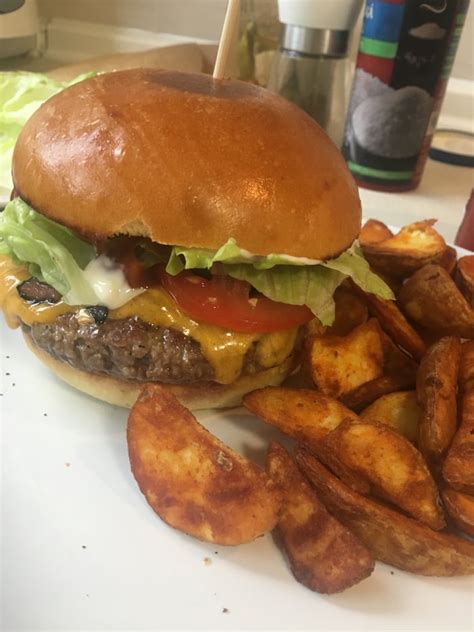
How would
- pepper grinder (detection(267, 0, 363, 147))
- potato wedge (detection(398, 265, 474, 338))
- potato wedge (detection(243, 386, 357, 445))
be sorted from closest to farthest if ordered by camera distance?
potato wedge (detection(243, 386, 357, 445)), potato wedge (detection(398, 265, 474, 338)), pepper grinder (detection(267, 0, 363, 147))

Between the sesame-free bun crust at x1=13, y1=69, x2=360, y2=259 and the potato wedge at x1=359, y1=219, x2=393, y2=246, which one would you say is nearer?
the sesame-free bun crust at x1=13, y1=69, x2=360, y2=259

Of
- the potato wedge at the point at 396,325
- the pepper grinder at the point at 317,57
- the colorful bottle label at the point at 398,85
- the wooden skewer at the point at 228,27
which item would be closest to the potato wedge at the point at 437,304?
the potato wedge at the point at 396,325

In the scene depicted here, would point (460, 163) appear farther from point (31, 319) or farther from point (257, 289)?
point (31, 319)

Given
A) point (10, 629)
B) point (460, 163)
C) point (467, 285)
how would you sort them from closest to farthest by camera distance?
1. point (10, 629)
2. point (467, 285)
3. point (460, 163)

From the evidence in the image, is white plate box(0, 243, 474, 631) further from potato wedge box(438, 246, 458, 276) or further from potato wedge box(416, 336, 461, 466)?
potato wedge box(438, 246, 458, 276)

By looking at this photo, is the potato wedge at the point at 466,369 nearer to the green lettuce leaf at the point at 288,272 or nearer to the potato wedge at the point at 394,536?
the green lettuce leaf at the point at 288,272

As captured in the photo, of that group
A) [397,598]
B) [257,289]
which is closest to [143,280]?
[257,289]

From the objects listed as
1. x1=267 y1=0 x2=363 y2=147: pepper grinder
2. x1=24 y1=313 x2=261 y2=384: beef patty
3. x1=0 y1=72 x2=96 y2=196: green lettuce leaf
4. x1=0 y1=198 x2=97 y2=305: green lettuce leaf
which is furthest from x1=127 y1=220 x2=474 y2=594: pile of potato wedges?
x1=267 y1=0 x2=363 y2=147: pepper grinder
